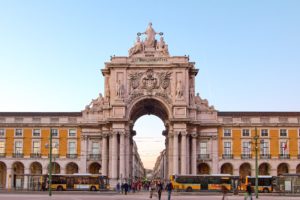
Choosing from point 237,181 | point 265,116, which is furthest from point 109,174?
point 265,116

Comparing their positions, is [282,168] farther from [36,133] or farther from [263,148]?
[36,133]

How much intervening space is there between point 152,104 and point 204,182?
20.4m

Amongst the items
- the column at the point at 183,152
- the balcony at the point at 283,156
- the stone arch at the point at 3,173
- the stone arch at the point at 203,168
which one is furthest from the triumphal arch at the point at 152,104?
the stone arch at the point at 3,173

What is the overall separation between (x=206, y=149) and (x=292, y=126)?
47.5ft

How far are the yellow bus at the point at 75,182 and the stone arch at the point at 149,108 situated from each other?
14.4 metres

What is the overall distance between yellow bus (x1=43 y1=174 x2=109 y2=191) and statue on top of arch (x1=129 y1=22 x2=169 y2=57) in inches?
928

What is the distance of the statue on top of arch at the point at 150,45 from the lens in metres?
91.9

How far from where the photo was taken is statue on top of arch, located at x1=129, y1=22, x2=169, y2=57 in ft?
301

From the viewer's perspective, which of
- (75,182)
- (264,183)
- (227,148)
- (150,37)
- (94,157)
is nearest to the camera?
(75,182)

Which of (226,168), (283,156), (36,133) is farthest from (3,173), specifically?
(283,156)

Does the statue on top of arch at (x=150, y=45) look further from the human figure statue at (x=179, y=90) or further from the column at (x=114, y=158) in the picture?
the column at (x=114, y=158)

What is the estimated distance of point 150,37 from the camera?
94062mm

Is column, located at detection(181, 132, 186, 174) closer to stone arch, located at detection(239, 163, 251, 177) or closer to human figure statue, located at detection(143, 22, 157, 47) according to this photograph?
stone arch, located at detection(239, 163, 251, 177)

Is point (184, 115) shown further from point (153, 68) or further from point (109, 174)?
point (109, 174)
